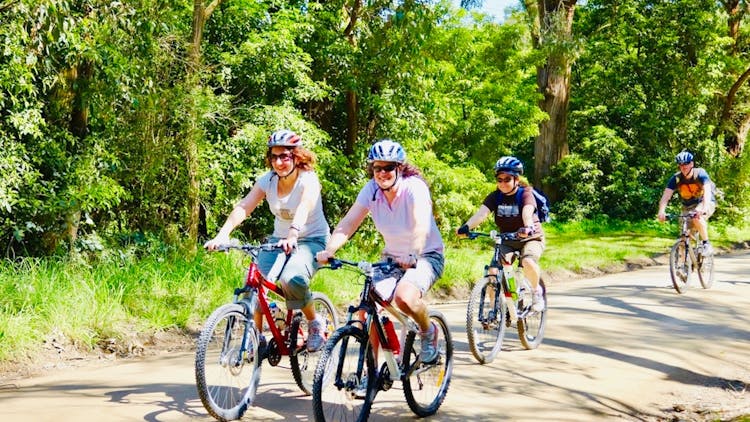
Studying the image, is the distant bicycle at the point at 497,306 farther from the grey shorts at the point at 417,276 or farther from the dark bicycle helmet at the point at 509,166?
the grey shorts at the point at 417,276

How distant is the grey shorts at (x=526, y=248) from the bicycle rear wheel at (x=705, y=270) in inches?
239

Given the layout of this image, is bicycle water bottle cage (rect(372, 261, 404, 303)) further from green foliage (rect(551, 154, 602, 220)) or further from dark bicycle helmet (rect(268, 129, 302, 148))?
green foliage (rect(551, 154, 602, 220))

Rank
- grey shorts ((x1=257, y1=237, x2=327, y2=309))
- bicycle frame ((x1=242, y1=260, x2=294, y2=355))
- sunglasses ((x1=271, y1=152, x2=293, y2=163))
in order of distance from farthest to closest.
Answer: sunglasses ((x1=271, y1=152, x2=293, y2=163)) < grey shorts ((x1=257, y1=237, x2=327, y2=309)) < bicycle frame ((x1=242, y1=260, x2=294, y2=355))

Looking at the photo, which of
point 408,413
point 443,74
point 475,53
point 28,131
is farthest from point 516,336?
point 475,53

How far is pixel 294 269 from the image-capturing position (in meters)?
6.33

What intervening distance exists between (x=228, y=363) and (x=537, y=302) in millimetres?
4178

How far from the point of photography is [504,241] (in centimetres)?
912

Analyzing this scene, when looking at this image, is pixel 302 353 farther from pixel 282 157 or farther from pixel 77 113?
pixel 77 113

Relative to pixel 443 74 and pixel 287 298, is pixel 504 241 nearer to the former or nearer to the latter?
pixel 287 298

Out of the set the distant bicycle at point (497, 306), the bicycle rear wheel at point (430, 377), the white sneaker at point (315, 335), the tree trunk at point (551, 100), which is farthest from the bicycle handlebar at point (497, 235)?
the tree trunk at point (551, 100)

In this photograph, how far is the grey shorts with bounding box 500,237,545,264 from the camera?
8.92 metres

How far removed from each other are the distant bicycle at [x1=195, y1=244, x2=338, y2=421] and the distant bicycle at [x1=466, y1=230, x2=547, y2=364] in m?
2.21

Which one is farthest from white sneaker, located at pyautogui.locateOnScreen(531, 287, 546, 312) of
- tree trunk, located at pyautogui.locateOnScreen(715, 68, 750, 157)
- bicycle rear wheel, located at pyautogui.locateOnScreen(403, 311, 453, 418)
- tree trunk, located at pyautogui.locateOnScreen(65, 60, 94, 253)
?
tree trunk, located at pyautogui.locateOnScreen(715, 68, 750, 157)

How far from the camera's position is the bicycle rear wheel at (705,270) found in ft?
45.9
